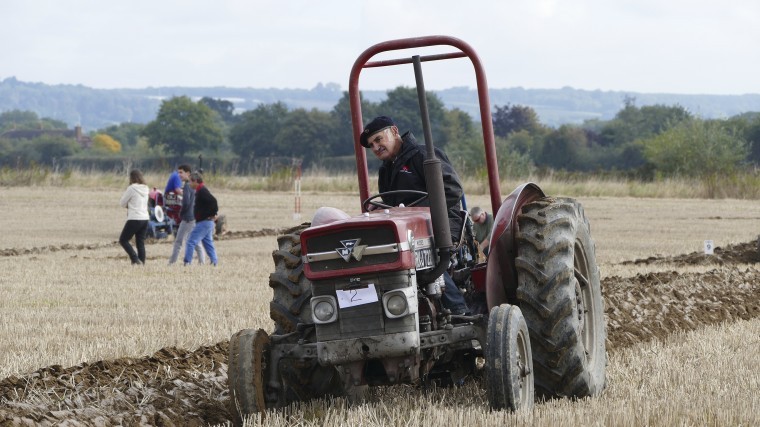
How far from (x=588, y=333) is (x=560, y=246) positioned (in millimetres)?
1103

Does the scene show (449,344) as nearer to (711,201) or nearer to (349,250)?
(349,250)

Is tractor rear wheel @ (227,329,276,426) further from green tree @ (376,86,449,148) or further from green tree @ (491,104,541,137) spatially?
green tree @ (491,104,541,137)

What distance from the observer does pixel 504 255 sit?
6871mm

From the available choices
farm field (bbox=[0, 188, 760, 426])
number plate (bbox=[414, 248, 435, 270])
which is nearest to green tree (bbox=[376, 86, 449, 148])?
farm field (bbox=[0, 188, 760, 426])

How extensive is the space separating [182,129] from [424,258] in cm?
9742

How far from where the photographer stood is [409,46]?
7.11 metres

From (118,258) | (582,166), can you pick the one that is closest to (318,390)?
(118,258)

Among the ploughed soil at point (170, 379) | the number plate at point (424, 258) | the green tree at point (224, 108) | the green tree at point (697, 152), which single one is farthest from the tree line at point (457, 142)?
the green tree at point (224, 108)

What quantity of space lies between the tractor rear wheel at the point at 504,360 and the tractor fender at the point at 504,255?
0.50m

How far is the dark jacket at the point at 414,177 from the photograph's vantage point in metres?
6.71

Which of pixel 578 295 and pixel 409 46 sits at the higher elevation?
pixel 409 46

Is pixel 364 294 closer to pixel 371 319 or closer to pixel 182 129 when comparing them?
pixel 371 319

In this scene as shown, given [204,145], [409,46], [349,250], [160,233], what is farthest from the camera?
[204,145]

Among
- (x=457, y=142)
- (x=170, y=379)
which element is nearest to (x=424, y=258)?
(x=170, y=379)
